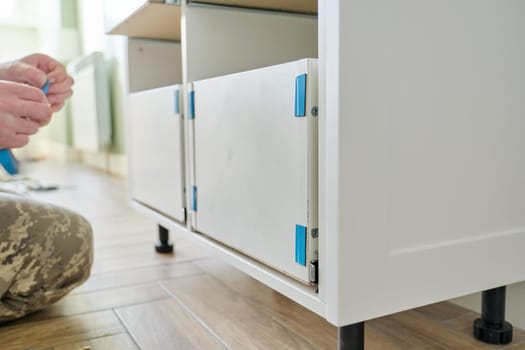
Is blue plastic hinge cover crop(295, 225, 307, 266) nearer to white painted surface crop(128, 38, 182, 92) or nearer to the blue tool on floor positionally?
the blue tool on floor

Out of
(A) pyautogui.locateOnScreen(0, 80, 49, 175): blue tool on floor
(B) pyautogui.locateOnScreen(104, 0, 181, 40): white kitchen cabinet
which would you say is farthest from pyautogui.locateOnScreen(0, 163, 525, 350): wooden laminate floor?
(B) pyautogui.locateOnScreen(104, 0, 181, 40): white kitchen cabinet

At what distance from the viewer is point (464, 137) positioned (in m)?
0.59

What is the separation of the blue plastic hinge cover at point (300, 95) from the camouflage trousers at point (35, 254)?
0.47m

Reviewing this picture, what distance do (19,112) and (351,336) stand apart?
0.43 m

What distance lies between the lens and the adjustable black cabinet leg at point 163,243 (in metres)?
1.20

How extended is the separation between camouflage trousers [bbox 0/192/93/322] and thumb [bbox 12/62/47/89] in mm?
229

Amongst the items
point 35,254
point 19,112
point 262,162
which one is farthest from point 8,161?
point 262,162

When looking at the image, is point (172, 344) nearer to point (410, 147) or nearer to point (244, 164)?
point (244, 164)

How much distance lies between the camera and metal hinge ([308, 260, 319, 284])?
567 mm

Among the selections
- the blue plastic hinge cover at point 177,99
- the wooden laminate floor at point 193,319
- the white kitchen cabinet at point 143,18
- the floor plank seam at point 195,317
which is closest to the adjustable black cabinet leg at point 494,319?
the wooden laminate floor at point 193,319

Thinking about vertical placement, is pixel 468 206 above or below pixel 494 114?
below

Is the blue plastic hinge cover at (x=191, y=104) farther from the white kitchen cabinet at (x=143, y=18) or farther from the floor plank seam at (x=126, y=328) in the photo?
the floor plank seam at (x=126, y=328)

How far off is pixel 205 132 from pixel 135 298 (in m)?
0.33

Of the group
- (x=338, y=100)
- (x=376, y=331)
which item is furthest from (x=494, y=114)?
(x=376, y=331)
